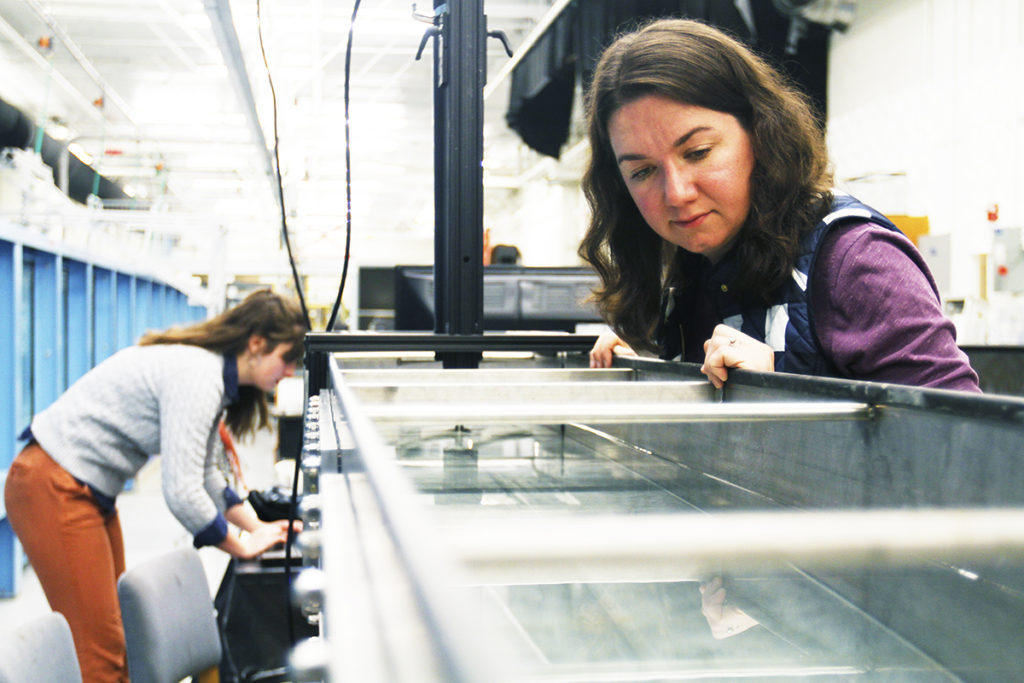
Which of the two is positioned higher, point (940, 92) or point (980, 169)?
point (940, 92)

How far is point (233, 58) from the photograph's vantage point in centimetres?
321

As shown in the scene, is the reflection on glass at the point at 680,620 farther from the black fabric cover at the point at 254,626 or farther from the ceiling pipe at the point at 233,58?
the ceiling pipe at the point at 233,58

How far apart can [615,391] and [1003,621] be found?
1.22ft

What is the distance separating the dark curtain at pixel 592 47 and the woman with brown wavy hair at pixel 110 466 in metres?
A: 1.95

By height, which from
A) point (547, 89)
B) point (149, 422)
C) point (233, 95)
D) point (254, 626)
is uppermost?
point (233, 95)

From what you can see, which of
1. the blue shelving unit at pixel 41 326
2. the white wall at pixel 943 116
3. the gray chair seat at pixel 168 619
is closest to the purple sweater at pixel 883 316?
the gray chair seat at pixel 168 619

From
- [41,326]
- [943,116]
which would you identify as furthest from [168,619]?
[943,116]

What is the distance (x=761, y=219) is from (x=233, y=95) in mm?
7085

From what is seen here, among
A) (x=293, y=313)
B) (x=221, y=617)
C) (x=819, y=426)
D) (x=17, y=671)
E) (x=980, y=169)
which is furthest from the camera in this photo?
(x=980, y=169)

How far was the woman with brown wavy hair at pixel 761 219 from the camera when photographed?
832mm

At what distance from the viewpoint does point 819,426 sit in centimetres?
64

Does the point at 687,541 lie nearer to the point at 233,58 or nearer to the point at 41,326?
the point at 233,58

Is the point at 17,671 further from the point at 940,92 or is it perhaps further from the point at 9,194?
the point at 9,194

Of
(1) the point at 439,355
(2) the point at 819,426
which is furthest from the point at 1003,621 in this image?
(1) the point at 439,355
